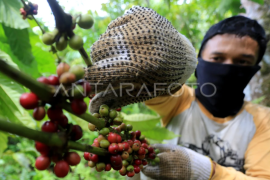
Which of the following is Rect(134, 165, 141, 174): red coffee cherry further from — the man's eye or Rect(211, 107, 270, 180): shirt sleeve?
the man's eye

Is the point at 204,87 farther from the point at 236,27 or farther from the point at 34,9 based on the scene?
the point at 34,9

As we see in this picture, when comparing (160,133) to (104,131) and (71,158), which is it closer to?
(104,131)

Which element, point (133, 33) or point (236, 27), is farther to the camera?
point (236, 27)

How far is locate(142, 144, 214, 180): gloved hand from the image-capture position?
82cm

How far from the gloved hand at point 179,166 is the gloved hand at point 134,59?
15.5 inches

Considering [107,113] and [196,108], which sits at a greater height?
[107,113]

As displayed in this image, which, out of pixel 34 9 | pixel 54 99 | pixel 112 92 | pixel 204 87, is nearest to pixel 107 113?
pixel 112 92

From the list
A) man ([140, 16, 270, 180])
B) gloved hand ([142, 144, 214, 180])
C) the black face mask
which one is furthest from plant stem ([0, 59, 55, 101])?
the black face mask

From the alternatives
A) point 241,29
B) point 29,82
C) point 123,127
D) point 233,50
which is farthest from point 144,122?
point 241,29

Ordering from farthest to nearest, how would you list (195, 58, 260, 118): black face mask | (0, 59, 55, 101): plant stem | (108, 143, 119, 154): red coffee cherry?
(195, 58, 260, 118): black face mask → (108, 143, 119, 154): red coffee cherry → (0, 59, 55, 101): plant stem

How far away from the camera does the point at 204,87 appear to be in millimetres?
1204

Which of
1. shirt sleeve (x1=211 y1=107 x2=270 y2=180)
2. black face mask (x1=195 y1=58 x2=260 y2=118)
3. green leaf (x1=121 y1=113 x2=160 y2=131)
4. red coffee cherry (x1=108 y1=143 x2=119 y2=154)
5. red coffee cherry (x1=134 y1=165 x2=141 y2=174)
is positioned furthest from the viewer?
black face mask (x1=195 y1=58 x2=260 y2=118)

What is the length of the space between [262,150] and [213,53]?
635mm

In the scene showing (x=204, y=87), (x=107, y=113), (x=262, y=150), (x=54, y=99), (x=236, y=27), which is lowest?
(x=262, y=150)
